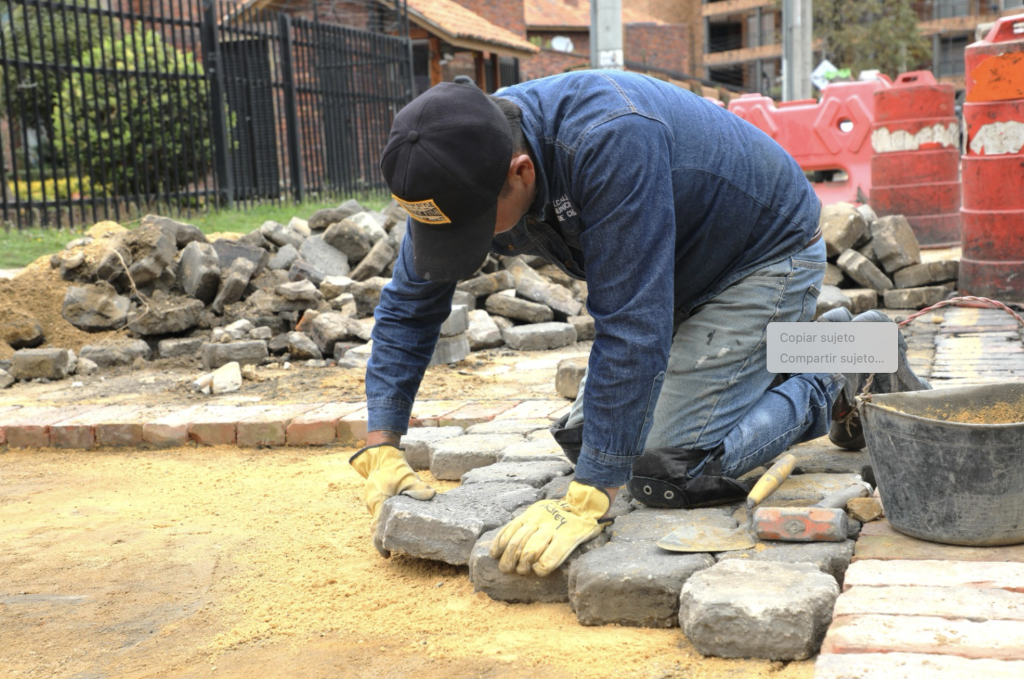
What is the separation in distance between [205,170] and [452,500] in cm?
761

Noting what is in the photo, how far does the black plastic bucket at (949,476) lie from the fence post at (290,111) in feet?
30.3

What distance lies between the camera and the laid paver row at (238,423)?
13.4 feet

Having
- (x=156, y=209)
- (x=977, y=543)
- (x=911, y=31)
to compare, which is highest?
(x=911, y=31)

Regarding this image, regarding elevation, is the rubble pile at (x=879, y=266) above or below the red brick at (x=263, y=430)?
above

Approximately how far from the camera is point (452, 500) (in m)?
2.81

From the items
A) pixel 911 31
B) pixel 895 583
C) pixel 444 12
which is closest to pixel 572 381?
pixel 895 583

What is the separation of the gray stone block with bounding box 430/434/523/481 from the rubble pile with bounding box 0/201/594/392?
1.84 metres

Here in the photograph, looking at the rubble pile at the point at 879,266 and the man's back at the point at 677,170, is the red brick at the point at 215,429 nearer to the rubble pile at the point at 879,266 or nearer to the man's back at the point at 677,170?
the man's back at the point at 677,170

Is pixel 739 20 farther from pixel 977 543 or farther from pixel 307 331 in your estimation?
pixel 977 543

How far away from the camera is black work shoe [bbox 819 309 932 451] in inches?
114

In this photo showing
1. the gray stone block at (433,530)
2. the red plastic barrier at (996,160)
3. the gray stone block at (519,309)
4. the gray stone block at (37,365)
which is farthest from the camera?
the gray stone block at (519,309)

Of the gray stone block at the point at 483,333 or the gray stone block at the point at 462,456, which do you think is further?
the gray stone block at the point at 483,333

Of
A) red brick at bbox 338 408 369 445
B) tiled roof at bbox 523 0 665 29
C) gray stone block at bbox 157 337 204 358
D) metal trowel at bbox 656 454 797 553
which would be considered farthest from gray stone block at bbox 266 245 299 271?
tiled roof at bbox 523 0 665 29

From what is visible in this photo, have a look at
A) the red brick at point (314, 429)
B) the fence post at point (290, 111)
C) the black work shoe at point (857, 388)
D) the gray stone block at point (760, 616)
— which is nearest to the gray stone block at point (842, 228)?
the black work shoe at point (857, 388)
